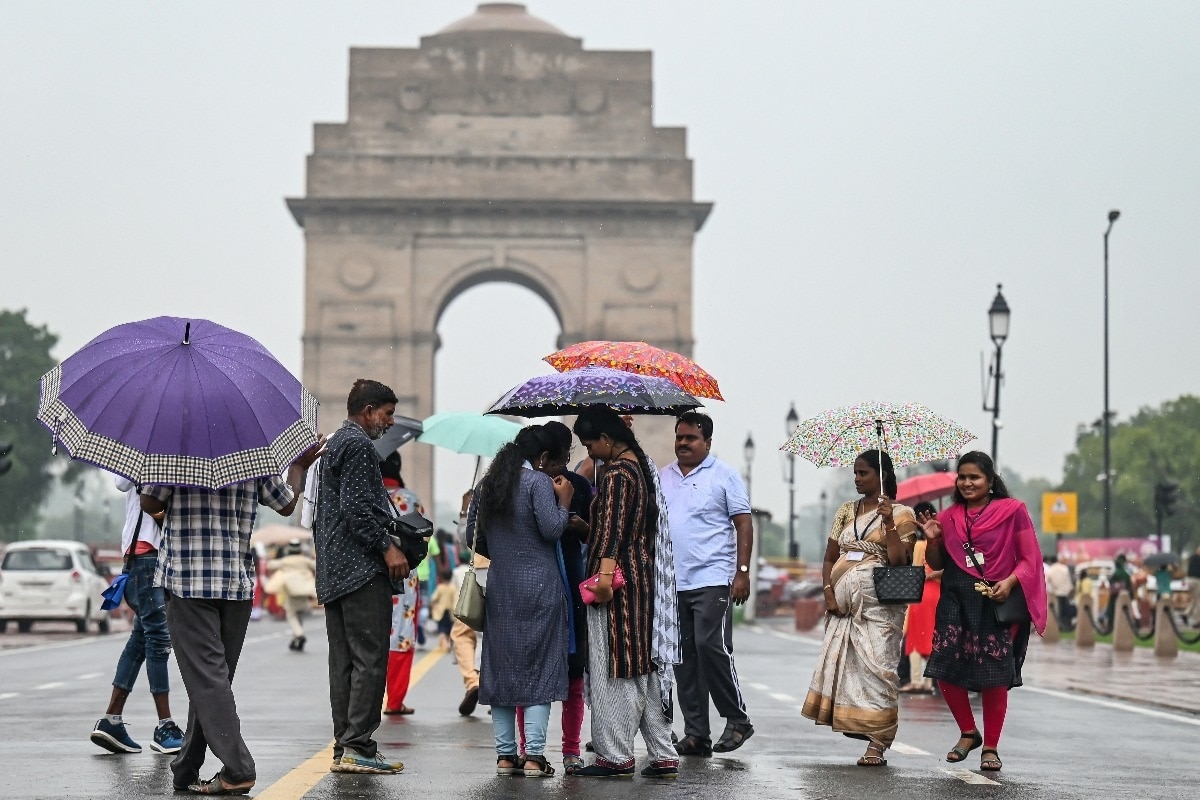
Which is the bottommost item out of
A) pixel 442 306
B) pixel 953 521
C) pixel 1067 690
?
pixel 1067 690

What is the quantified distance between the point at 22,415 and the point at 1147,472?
4729 centimetres

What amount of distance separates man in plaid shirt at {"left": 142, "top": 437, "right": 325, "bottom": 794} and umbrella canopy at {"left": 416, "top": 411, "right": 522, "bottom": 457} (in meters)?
4.60

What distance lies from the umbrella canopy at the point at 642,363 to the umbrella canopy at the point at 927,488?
6091 mm

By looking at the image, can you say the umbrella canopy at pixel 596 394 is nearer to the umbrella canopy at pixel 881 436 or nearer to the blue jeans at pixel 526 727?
the umbrella canopy at pixel 881 436

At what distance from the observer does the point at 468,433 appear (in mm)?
14164

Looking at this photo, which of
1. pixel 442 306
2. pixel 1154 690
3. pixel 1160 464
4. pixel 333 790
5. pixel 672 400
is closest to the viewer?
pixel 333 790

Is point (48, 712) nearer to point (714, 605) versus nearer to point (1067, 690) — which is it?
point (714, 605)

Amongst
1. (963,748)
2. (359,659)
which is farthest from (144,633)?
(963,748)

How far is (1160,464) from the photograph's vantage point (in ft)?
324

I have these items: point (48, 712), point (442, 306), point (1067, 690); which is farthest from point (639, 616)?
point (442, 306)

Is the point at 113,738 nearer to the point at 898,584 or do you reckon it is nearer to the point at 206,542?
the point at 206,542

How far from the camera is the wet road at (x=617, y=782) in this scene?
31.8ft

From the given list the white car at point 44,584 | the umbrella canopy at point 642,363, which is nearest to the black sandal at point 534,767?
the umbrella canopy at point 642,363

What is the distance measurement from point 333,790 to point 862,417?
3.92m
